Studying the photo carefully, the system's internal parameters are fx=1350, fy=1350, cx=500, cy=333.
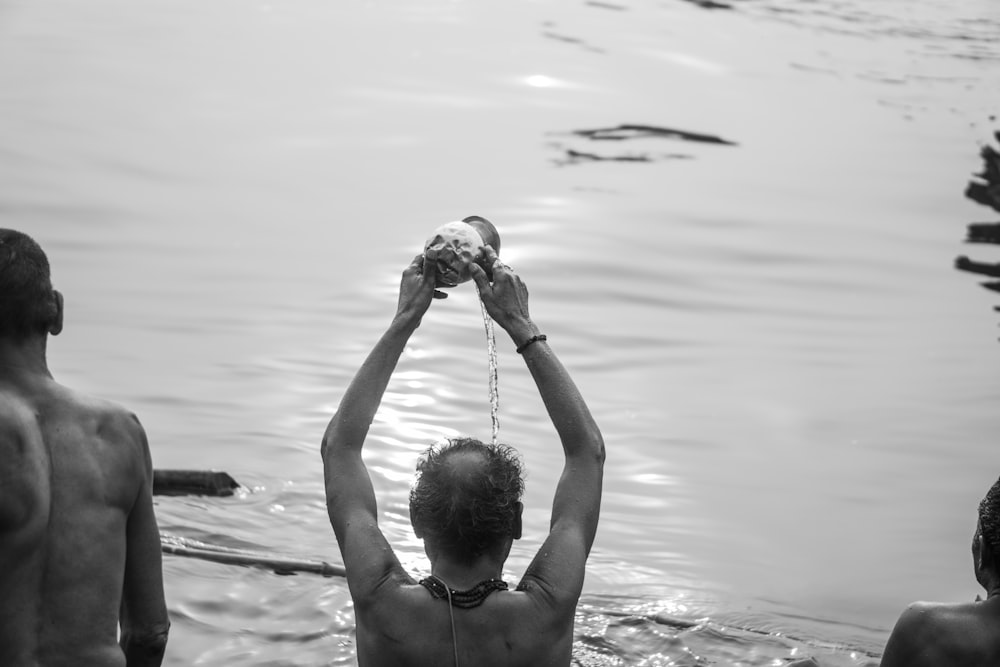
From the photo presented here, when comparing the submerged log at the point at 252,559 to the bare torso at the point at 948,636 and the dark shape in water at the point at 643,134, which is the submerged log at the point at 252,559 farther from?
the dark shape in water at the point at 643,134

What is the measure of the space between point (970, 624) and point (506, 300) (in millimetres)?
1356

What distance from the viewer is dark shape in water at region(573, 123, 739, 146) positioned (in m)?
15.6

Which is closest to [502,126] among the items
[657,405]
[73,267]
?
[73,267]

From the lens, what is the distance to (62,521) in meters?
3.19

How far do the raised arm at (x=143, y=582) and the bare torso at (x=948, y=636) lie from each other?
6.11 feet

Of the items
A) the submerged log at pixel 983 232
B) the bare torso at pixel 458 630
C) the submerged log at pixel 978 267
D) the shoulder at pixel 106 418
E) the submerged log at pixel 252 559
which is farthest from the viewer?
the submerged log at pixel 983 232

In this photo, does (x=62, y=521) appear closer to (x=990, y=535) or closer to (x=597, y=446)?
(x=597, y=446)

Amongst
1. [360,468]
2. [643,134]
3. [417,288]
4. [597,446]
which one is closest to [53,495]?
[360,468]

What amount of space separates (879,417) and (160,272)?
593 cm

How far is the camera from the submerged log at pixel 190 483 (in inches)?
283

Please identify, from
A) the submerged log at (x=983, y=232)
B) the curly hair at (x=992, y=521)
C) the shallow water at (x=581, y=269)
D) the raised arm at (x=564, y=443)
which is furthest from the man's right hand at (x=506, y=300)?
the submerged log at (x=983, y=232)

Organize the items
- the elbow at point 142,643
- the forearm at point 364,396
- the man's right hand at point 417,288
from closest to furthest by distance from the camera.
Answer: the forearm at point 364,396
the man's right hand at point 417,288
the elbow at point 142,643

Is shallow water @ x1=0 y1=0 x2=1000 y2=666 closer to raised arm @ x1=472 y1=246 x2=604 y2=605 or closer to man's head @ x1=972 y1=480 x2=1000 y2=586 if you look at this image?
man's head @ x1=972 y1=480 x2=1000 y2=586

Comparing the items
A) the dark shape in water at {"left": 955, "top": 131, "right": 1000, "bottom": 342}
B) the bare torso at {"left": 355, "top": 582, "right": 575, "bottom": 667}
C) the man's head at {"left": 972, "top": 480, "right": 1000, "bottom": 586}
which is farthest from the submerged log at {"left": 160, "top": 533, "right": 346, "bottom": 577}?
the dark shape in water at {"left": 955, "top": 131, "right": 1000, "bottom": 342}
